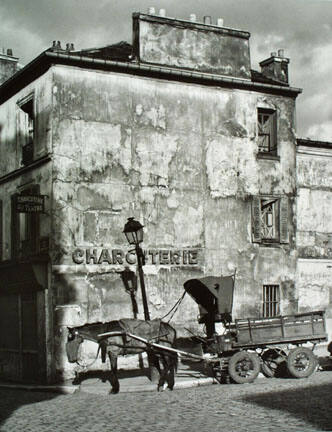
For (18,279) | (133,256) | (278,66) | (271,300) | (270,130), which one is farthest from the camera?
(278,66)

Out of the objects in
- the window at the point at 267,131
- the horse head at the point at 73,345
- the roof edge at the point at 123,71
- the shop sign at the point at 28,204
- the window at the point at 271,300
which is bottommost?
the horse head at the point at 73,345

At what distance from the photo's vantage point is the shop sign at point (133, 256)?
63.4 ft

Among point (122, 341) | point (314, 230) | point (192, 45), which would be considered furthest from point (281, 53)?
point (122, 341)

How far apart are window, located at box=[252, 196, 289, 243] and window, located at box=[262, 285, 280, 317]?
1.47 m

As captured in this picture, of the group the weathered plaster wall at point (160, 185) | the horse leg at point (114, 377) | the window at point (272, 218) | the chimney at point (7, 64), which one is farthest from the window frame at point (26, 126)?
the horse leg at point (114, 377)

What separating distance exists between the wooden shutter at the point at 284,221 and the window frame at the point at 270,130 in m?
1.52

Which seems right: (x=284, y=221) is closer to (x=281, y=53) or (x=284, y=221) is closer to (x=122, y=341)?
(x=281, y=53)

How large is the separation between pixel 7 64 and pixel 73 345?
43.8 ft

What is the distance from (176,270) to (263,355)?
15.8ft

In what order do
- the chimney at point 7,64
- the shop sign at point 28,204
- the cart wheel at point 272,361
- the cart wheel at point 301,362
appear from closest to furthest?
the cart wheel at point 301,362 → the cart wheel at point 272,361 → the shop sign at point 28,204 → the chimney at point 7,64

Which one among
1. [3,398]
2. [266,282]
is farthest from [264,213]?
[3,398]

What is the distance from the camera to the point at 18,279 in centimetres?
2092

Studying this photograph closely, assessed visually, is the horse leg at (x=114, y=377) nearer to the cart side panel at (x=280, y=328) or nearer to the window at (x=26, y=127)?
the cart side panel at (x=280, y=328)

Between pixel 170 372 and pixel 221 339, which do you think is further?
pixel 221 339
